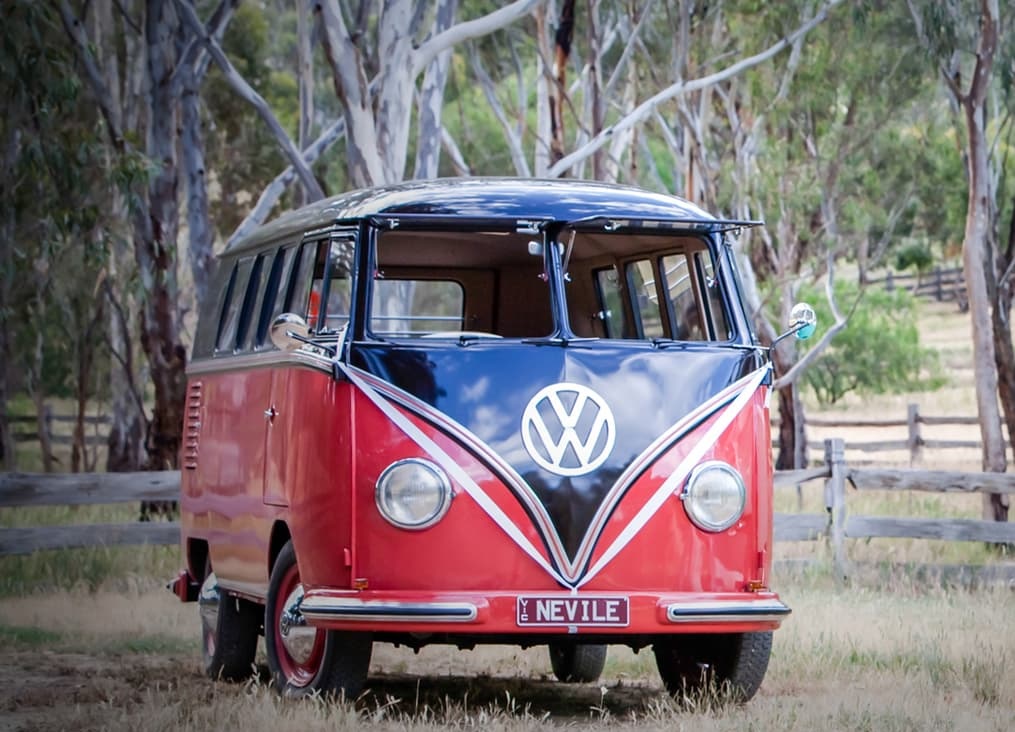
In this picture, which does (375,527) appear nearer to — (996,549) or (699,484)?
(699,484)

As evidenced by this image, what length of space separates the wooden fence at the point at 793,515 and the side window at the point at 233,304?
5458mm

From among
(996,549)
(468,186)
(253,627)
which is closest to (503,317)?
(468,186)

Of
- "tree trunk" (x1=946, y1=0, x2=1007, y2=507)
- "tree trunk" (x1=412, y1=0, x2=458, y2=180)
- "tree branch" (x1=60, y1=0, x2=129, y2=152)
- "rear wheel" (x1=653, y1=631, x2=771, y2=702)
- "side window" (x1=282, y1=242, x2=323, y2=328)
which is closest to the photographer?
"rear wheel" (x1=653, y1=631, x2=771, y2=702)

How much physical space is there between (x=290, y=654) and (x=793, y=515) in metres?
9.02

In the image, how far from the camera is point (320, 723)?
7.49 m

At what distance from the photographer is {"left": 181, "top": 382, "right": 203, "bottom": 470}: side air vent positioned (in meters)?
10.8

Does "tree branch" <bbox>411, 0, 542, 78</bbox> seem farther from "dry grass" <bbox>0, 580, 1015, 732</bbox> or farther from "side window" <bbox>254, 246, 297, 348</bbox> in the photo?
"side window" <bbox>254, 246, 297, 348</bbox>

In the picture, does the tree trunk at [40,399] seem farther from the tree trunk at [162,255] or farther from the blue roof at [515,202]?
the blue roof at [515,202]

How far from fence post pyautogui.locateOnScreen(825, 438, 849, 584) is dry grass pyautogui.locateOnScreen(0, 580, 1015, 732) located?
5.92 ft

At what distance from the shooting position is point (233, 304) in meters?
10.5

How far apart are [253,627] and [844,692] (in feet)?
10.5

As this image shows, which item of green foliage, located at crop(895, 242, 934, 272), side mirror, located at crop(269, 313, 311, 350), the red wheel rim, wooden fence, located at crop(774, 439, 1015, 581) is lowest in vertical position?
the red wheel rim

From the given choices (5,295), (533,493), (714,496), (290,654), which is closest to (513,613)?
(533,493)

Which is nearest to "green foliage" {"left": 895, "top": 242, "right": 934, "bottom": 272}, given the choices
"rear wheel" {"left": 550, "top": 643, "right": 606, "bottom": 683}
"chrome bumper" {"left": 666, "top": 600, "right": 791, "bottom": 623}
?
"rear wheel" {"left": 550, "top": 643, "right": 606, "bottom": 683}
